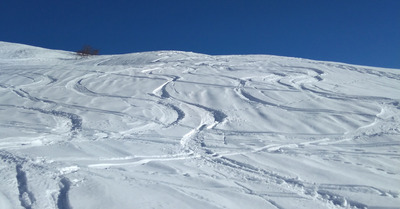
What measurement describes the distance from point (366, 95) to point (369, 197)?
6008 mm

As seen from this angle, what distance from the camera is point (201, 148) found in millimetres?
4828

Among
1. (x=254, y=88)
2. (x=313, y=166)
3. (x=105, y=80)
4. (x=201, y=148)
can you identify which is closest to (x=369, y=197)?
(x=313, y=166)

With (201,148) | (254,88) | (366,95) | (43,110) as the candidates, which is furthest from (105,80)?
(366,95)

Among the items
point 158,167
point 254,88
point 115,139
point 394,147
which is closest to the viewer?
point 158,167

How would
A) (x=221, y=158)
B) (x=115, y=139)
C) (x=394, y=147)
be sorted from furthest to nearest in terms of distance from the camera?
(x=115, y=139), (x=394, y=147), (x=221, y=158)

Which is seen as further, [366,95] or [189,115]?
[366,95]

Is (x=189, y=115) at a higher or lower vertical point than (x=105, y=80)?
lower

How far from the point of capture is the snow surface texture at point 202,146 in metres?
3.25

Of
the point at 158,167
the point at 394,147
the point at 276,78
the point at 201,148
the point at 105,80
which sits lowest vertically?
the point at 158,167

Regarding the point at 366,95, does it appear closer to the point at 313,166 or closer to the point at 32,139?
the point at 313,166

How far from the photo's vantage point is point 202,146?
16.2 ft

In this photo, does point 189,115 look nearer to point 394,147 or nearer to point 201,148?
point 201,148

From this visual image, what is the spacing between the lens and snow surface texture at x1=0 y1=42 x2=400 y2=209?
3.25m

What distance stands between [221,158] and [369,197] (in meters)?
1.89
